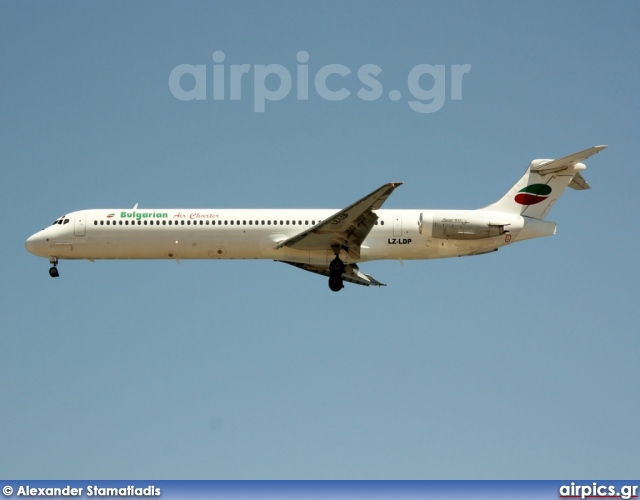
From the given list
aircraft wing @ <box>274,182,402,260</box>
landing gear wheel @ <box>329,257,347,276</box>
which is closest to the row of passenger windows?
aircraft wing @ <box>274,182,402,260</box>

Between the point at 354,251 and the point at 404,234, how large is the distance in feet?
6.33

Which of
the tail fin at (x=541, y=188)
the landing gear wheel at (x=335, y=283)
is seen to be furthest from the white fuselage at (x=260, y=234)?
the landing gear wheel at (x=335, y=283)

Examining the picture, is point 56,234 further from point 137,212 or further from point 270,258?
point 270,258

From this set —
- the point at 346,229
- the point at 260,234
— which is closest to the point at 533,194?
the point at 346,229

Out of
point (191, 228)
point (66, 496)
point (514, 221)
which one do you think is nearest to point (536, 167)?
point (514, 221)

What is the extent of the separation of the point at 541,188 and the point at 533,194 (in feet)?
1.21

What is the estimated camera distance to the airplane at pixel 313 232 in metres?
42.3

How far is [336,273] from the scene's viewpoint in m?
42.7

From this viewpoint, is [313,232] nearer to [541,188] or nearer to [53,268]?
[541,188]

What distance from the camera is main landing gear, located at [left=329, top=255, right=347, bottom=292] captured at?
4266cm

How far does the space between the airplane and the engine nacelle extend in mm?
36

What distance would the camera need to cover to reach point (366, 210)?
40750mm

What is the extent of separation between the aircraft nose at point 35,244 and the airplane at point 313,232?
0.05 metres

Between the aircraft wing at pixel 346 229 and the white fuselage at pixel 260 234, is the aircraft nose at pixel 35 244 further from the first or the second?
the aircraft wing at pixel 346 229
